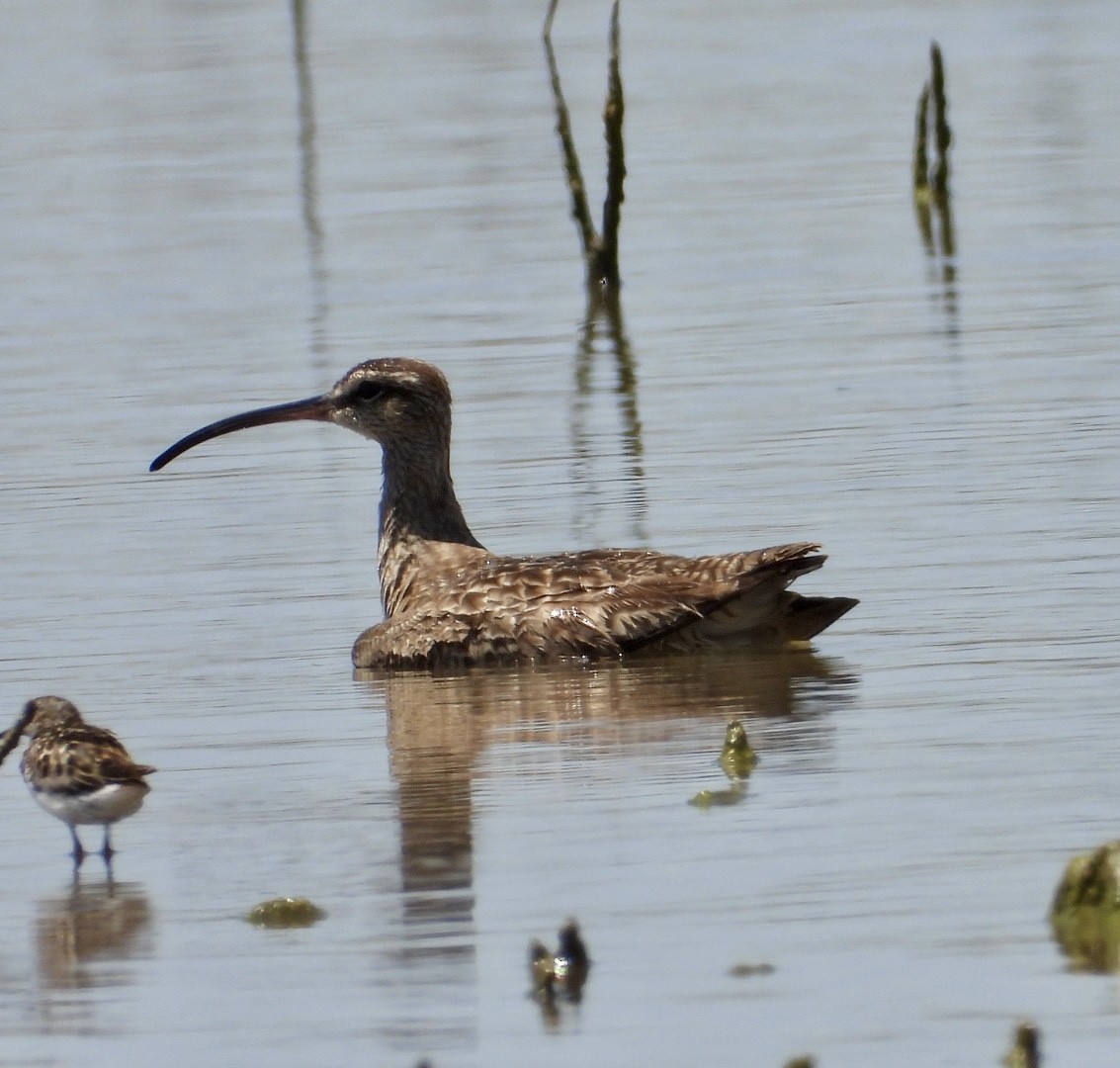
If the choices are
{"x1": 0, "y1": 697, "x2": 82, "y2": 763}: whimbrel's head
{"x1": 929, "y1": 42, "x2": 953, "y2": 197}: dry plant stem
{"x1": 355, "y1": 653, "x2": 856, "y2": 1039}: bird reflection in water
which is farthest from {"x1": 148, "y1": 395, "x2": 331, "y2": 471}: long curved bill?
{"x1": 929, "y1": 42, "x2": 953, "y2": 197}: dry plant stem

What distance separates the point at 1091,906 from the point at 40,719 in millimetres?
3932

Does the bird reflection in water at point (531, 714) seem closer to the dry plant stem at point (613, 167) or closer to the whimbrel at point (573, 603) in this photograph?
the whimbrel at point (573, 603)

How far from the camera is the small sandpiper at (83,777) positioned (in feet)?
29.6

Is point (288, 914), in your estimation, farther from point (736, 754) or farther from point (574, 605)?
point (574, 605)

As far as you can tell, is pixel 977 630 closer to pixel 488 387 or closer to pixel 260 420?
pixel 260 420

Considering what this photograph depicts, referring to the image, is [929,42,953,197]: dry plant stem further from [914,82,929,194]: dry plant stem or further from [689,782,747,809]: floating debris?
[689,782,747,809]: floating debris

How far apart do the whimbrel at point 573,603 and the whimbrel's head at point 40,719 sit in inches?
101

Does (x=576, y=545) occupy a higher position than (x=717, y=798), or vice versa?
(x=576, y=545)

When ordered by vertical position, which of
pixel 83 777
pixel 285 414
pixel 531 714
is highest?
pixel 285 414

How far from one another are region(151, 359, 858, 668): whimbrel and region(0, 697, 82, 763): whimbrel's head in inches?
101

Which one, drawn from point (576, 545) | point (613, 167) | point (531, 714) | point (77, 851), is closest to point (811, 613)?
point (531, 714)

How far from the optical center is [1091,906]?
765 centimetres

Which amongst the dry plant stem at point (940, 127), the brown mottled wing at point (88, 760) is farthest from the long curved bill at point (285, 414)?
the dry plant stem at point (940, 127)

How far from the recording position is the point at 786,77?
37594 mm
